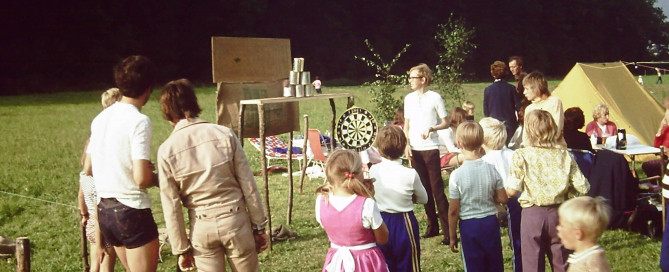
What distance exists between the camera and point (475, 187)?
13.8 ft

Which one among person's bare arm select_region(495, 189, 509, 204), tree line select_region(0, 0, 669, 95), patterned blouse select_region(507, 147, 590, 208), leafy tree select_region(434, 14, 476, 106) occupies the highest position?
tree line select_region(0, 0, 669, 95)

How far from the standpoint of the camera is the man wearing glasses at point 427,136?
619 cm

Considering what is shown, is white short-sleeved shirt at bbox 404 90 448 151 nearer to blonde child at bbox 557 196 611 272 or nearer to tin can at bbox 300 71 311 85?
tin can at bbox 300 71 311 85

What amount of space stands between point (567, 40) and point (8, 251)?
58.6 metres

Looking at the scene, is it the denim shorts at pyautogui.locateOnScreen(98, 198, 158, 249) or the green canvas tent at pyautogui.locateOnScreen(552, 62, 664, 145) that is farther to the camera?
the green canvas tent at pyautogui.locateOnScreen(552, 62, 664, 145)

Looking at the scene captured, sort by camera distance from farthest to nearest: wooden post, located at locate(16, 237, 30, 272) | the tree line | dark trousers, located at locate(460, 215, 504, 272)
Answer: the tree line
dark trousers, located at locate(460, 215, 504, 272)
wooden post, located at locate(16, 237, 30, 272)

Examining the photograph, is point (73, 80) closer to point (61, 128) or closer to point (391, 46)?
point (61, 128)

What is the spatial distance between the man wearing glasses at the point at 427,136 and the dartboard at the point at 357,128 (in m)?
0.77

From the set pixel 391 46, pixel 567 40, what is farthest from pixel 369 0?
pixel 567 40

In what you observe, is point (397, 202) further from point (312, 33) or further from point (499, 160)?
point (312, 33)

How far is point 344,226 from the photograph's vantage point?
3.55 meters

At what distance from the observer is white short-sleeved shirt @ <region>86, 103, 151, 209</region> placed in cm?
341

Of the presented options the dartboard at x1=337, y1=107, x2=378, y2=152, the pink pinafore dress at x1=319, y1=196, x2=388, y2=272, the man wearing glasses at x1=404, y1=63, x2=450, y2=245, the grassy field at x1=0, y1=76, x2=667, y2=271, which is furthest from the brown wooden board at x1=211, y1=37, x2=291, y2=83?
the pink pinafore dress at x1=319, y1=196, x2=388, y2=272

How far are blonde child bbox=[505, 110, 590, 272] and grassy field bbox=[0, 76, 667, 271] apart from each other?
1.46 metres
